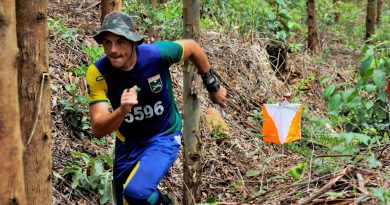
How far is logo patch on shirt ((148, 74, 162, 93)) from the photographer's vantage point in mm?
4070

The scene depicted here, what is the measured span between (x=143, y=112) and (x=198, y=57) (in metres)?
0.71

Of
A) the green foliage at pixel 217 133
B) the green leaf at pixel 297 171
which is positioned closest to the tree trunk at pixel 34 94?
the green leaf at pixel 297 171

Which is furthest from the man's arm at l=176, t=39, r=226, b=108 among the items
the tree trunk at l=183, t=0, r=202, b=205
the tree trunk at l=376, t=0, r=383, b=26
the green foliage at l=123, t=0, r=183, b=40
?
the tree trunk at l=376, t=0, r=383, b=26

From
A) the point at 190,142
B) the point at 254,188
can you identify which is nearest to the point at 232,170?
the point at 254,188

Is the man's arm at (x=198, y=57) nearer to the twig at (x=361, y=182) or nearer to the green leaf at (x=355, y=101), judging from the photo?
the green leaf at (x=355, y=101)

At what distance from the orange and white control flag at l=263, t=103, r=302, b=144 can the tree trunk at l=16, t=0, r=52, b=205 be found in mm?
3111

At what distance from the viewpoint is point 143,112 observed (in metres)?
4.11

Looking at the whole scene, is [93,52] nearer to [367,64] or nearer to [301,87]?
[367,64]

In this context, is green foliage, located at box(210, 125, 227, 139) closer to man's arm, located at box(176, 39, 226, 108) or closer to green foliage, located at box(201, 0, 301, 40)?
man's arm, located at box(176, 39, 226, 108)

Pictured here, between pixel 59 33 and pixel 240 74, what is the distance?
3.01 m

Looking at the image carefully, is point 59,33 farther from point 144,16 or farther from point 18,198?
point 18,198

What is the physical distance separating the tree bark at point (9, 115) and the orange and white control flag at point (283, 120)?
143 inches

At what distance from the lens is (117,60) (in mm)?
3902

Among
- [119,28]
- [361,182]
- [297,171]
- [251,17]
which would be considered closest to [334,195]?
[361,182]
